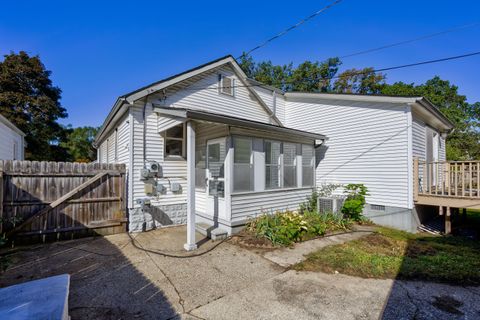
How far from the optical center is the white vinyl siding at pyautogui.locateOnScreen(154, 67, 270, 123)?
797 centimetres

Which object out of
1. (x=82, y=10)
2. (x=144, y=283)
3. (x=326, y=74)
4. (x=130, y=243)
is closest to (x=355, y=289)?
(x=144, y=283)

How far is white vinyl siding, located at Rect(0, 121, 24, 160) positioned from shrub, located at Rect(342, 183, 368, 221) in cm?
1486

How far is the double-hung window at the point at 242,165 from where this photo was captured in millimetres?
6383

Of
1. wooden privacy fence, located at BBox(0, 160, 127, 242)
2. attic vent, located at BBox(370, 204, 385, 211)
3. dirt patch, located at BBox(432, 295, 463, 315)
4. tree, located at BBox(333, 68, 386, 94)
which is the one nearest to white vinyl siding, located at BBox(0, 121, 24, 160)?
wooden privacy fence, located at BBox(0, 160, 127, 242)

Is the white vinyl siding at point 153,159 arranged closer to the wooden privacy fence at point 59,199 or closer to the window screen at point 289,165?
the wooden privacy fence at point 59,199

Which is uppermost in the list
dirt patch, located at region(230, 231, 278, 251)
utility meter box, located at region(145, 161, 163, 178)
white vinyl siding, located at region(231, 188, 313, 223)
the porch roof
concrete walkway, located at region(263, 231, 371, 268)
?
the porch roof

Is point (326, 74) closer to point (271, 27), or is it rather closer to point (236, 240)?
point (271, 27)

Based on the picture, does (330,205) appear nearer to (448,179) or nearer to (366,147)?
(366,147)

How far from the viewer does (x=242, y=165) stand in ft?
21.5

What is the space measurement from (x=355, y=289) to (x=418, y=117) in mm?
7728

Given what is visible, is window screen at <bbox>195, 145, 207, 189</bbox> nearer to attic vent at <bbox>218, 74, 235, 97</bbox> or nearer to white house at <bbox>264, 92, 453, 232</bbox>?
attic vent at <bbox>218, 74, 235, 97</bbox>

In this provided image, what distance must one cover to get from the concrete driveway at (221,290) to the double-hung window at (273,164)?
2.82 m

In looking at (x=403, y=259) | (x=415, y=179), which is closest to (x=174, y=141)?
(x=403, y=259)

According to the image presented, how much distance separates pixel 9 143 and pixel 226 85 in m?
11.8
